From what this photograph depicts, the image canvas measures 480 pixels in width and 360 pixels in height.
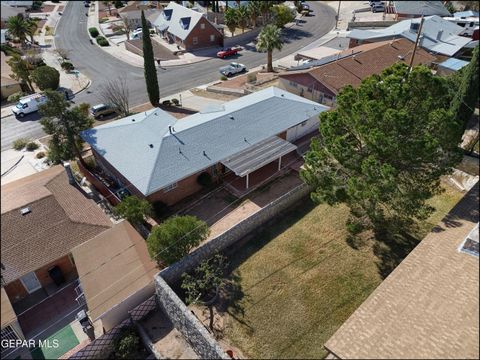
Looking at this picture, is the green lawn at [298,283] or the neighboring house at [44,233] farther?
the green lawn at [298,283]

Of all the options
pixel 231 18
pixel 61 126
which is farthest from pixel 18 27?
pixel 61 126

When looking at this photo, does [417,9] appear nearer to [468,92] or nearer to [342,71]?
[342,71]

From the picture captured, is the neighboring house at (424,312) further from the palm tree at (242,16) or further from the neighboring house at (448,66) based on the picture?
the palm tree at (242,16)

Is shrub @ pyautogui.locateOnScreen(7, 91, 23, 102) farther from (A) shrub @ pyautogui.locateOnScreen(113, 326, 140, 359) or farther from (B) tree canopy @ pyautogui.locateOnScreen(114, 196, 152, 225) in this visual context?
(A) shrub @ pyautogui.locateOnScreen(113, 326, 140, 359)

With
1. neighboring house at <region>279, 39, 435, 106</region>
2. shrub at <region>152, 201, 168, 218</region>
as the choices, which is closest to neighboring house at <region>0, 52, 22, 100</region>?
shrub at <region>152, 201, 168, 218</region>

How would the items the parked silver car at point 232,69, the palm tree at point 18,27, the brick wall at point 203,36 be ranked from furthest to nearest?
the brick wall at point 203,36
the palm tree at point 18,27
the parked silver car at point 232,69

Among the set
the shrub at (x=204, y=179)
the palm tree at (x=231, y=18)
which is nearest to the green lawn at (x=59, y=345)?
the shrub at (x=204, y=179)

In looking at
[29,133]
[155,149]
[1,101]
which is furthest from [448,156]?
[1,101]
